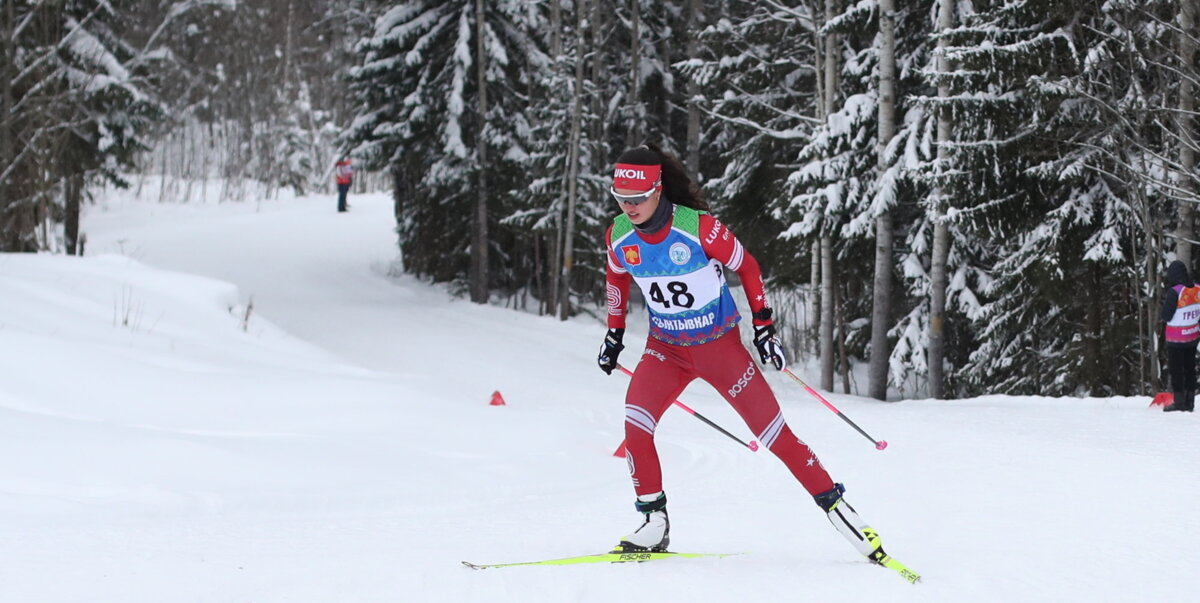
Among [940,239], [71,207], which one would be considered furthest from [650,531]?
[71,207]

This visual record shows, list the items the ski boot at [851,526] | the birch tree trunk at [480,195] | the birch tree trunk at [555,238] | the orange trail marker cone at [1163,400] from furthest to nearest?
the birch tree trunk at [480,195]
the birch tree trunk at [555,238]
the orange trail marker cone at [1163,400]
the ski boot at [851,526]

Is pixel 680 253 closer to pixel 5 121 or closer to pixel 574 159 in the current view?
pixel 5 121

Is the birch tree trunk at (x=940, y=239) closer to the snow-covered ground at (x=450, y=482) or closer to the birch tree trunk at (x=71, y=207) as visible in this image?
the snow-covered ground at (x=450, y=482)

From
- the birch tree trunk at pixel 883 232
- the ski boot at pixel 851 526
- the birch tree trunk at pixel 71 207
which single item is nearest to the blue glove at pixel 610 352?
the ski boot at pixel 851 526

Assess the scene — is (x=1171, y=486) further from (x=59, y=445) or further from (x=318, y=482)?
(x=59, y=445)

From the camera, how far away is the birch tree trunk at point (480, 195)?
79.3ft

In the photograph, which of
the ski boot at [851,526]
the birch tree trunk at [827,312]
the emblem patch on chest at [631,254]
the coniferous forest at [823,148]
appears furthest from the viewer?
the birch tree trunk at [827,312]

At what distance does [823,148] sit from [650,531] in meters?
13.1

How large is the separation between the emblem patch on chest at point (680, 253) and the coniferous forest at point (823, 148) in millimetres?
9686

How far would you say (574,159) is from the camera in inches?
893

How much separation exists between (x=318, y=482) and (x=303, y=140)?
45164 millimetres

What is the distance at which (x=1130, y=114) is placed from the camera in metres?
13.9

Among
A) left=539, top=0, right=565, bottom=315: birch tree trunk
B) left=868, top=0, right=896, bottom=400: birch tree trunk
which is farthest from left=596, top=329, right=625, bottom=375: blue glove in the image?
left=539, top=0, right=565, bottom=315: birch tree trunk

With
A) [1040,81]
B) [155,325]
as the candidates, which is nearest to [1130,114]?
[1040,81]
